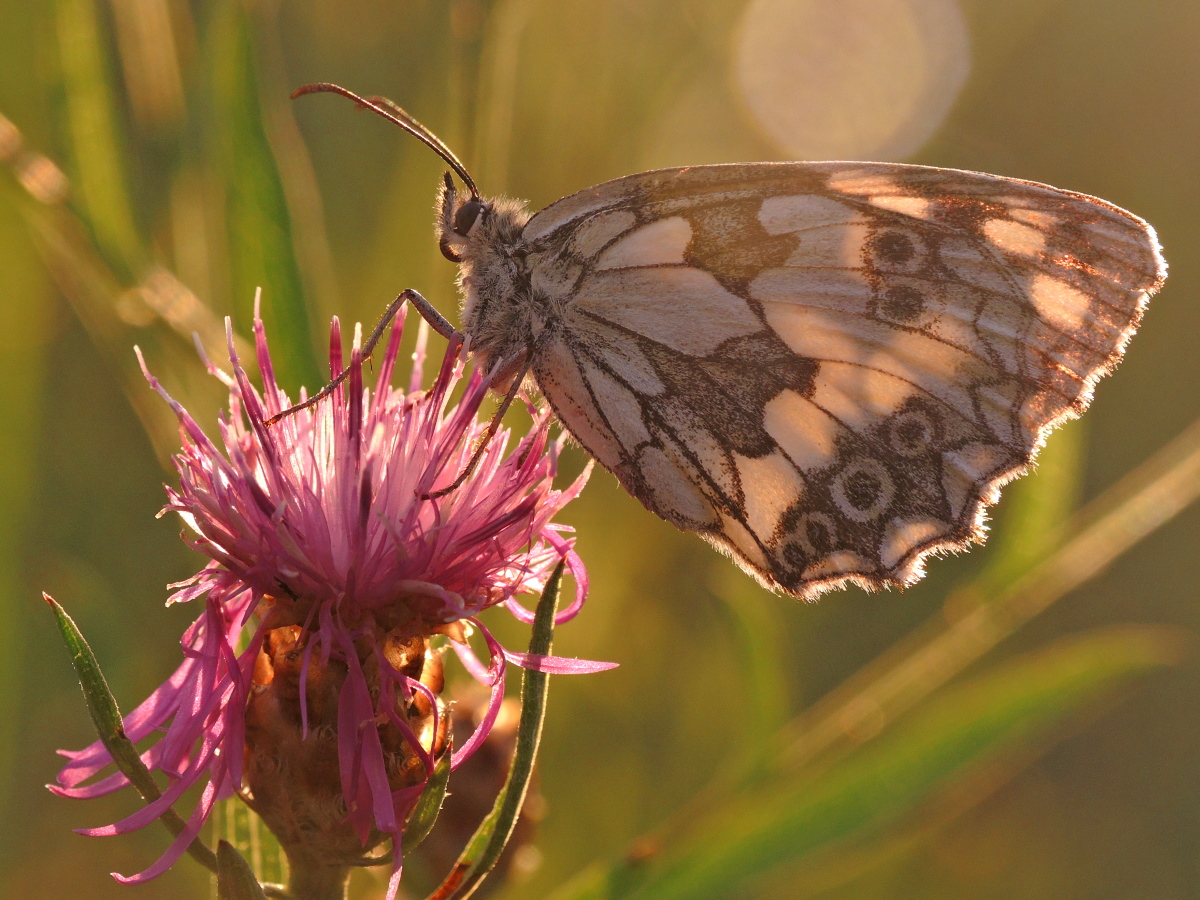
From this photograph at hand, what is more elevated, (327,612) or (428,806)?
(327,612)

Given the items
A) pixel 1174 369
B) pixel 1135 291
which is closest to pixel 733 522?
pixel 1135 291

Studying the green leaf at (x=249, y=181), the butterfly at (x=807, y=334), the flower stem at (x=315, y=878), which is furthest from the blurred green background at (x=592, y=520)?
the flower stem at (x=315, y=878)

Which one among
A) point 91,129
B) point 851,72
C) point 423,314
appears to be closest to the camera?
point 91,129

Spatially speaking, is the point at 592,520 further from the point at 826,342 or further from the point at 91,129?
the point at 91,129

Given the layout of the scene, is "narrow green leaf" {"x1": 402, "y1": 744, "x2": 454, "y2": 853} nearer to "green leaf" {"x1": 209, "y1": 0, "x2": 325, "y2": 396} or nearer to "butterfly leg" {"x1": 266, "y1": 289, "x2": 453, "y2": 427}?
"butterfly leg" {"x1": 266, "y1": 289, "x2": 453, "y2": 427}

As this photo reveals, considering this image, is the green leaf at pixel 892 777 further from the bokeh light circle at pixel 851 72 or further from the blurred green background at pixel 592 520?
the bokeh light circle at pixel 851 72

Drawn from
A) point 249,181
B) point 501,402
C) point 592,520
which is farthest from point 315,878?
point 592,520
